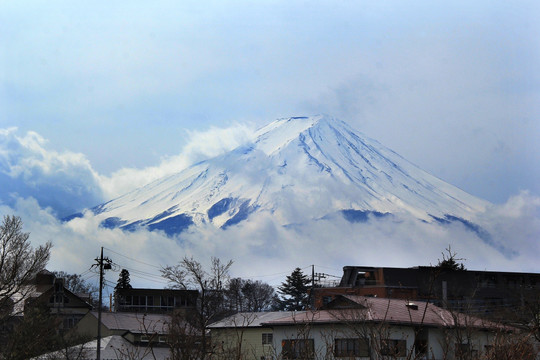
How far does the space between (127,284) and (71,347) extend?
2576 inches

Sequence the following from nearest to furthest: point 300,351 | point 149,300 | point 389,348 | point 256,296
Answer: point 389,348 < point 300,351 < point 149,300 < point 256,296

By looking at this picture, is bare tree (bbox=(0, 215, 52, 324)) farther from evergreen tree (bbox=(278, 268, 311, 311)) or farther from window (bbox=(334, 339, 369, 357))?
evergreen tree (bbox=(278, 268, 311, 311))

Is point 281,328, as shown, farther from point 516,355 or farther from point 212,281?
point 516,355

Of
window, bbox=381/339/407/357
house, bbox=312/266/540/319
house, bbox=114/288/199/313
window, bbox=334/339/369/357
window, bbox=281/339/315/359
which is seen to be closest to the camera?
window, bbox=381/339/407/357

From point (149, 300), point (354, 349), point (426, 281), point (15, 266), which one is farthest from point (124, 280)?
point (354, 349)

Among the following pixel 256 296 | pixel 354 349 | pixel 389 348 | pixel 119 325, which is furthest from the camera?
pixel 256 296

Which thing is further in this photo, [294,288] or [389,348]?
[294,288]

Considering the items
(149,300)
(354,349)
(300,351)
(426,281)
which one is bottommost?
(354,349)

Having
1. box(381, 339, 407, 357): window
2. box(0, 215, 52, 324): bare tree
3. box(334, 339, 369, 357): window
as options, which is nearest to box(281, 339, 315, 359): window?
box(334, 339, 369, 357): window

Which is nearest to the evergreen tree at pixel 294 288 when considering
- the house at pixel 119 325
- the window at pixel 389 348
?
the house at pixel 119 325

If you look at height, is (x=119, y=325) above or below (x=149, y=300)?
below

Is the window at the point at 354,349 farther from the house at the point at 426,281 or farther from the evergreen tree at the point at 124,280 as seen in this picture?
the evergreen tree at the point at 124,280

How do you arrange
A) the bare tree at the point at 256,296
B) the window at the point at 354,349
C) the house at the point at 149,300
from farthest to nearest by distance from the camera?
the bare tree at the point at 256,296 → the house at the point at 149,300 → the window at the point at 354,349

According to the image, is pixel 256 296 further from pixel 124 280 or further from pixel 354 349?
pixel 354 349
